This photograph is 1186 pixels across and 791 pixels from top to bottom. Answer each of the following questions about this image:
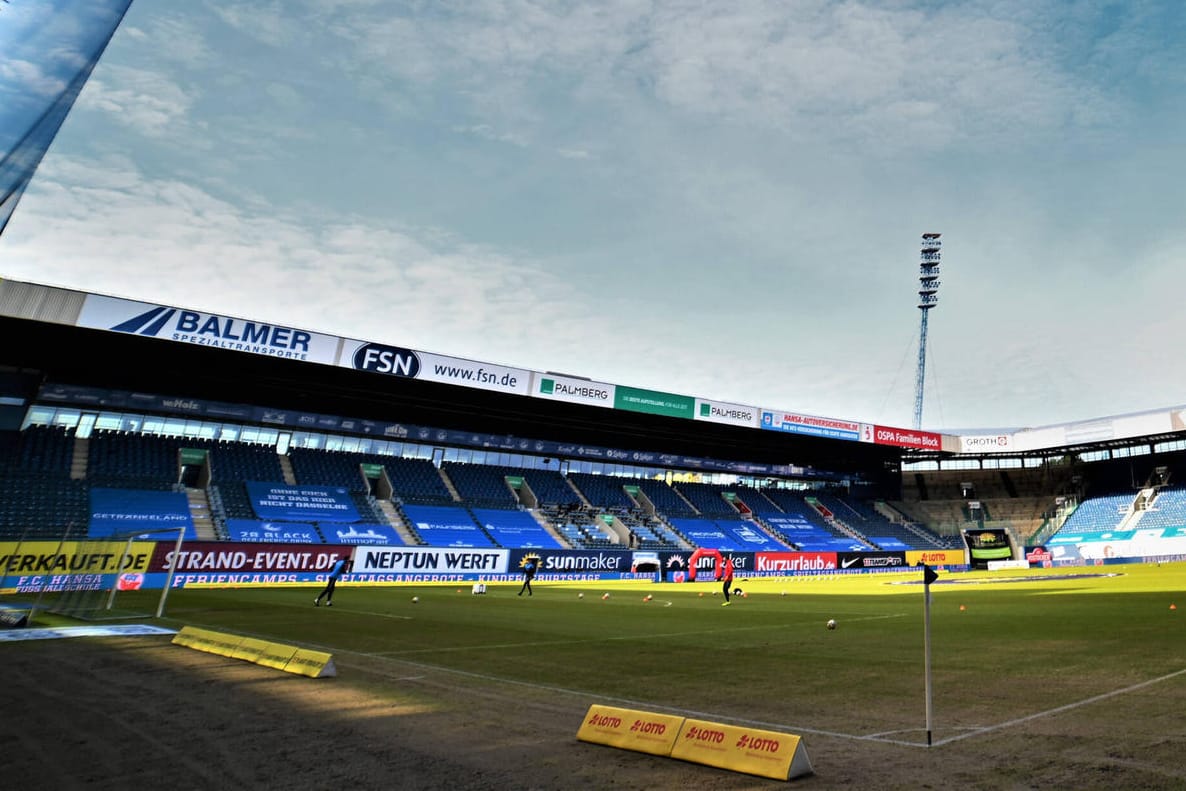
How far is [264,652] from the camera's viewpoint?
11.2m

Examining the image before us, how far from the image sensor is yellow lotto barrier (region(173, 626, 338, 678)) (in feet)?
32.8

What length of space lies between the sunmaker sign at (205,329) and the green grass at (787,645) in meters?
12.5

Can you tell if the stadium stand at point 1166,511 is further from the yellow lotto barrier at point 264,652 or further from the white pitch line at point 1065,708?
the yellow lotto barrier at point 264,652

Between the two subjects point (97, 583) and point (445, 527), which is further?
point (445, 527)

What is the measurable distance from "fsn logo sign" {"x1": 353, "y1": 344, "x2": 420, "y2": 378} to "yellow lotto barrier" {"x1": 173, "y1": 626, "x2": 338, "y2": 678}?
23716 mm

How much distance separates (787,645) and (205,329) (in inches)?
1196

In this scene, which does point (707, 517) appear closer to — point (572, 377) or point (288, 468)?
point (572, 377)

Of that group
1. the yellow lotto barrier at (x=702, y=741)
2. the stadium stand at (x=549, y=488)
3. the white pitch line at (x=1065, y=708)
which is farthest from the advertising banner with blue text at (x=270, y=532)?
the white pitch line at (x=1065, y=708)

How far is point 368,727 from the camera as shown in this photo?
702cm

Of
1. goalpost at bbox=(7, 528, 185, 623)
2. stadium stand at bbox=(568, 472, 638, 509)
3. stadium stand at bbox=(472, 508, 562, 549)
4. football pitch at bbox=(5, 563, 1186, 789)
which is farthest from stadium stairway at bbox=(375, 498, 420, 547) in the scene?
football pitch at bbox=(5, 563, 1186, 789)

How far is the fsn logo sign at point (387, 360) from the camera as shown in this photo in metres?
36.1

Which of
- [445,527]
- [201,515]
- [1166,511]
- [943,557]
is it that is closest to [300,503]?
[201,515]

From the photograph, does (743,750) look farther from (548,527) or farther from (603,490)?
(603,490)

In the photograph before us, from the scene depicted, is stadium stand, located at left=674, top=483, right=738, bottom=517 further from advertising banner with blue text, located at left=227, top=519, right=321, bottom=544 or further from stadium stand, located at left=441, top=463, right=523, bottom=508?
advertising banner with blue text, located at left=227, top=519, right=321, bottom=544
